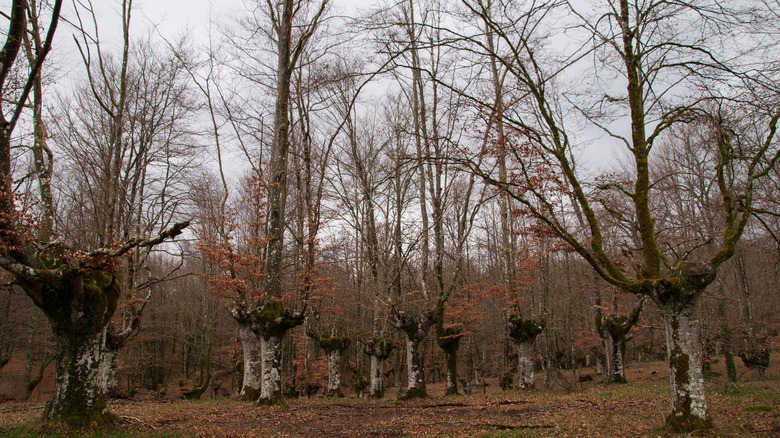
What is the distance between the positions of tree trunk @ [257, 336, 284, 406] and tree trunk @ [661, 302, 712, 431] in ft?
30.2

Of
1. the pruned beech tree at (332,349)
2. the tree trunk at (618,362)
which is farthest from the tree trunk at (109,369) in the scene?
the tree trunk at (618,362)

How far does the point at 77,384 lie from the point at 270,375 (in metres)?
5.40

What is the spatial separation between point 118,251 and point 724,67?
9.60 meters

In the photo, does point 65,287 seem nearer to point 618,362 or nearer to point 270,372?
point 270,372

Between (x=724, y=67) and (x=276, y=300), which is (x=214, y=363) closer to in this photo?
(x=276, y=300)

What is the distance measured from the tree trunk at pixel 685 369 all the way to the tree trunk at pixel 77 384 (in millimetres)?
8916

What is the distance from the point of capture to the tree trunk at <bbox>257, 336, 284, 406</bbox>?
12164mm

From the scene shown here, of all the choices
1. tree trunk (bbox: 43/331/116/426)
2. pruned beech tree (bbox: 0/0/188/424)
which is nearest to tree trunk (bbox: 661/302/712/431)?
pruned beech tree (bbox: 0/0/188/424)

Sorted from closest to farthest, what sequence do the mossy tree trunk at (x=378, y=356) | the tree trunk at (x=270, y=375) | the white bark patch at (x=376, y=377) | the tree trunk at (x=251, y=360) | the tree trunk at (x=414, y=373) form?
the tree trunk at (x=270, y=375)
the tree trunk at (x=414, y=373)
the tree trunk at (x=251, y=360)
the mossy tree trunk at (x=378, y=356)
the white bark patch at (x=376, y=377)

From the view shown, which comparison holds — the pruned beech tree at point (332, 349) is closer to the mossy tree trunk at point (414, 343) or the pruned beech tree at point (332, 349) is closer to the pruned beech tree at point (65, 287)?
the mossy tree trunk at point (414, 343)

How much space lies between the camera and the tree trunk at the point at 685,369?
6.29 metres

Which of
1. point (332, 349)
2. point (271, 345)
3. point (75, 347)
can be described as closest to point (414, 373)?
point (271, 345)

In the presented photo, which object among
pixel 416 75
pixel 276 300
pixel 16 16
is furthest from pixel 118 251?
pixel 416 75

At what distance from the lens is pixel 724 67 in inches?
262
